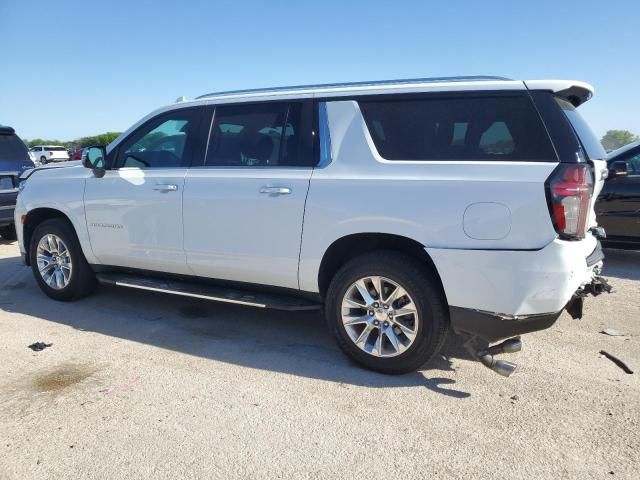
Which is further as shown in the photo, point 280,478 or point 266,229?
point 266,229

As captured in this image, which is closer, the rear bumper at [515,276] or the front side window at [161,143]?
the rear bumper at [515,276]

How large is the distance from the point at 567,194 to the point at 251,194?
7.08 feet

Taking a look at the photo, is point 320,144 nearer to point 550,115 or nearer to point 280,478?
point 550,115

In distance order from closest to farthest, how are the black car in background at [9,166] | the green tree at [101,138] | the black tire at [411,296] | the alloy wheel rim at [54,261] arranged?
the black tire at [411,296] < the alloy wheel rim at [54,261] < the black car in background at [9,166] < the green tree at [101,138]

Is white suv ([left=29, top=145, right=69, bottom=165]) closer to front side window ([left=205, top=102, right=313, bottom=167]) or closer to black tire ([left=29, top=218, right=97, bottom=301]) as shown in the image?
black tire ([left=29, top=218, right=97, bottom=301])

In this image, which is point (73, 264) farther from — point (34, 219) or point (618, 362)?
point (618, 362)

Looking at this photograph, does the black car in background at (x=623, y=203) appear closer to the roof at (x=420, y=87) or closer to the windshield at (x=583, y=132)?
the windshield at (x=583, y=132)

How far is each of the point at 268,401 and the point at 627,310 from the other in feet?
12.0

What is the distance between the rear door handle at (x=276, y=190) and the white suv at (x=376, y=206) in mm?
12

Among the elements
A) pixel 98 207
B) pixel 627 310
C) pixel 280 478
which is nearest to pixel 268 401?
pixel 280 478

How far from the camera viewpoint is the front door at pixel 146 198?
4336 mm

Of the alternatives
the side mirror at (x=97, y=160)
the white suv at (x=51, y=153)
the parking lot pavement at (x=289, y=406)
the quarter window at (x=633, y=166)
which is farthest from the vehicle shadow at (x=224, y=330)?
the white suv at (x=51, y=153)

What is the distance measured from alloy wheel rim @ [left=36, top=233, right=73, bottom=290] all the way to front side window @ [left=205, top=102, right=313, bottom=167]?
2020 millimetres

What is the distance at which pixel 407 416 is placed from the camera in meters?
2.99
